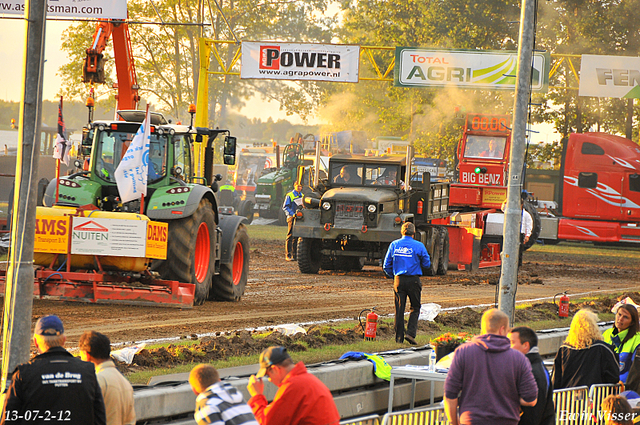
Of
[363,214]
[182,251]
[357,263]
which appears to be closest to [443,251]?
[357,263]

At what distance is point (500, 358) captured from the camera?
19.1 ft

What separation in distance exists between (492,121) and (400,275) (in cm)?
1808

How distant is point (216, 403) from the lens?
4.73 m

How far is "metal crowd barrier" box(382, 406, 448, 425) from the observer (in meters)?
6.02

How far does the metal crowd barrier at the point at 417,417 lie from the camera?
6023 mm

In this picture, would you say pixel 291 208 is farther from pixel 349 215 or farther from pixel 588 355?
pixel 588 355

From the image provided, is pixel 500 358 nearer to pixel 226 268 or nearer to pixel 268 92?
pixel 226 268

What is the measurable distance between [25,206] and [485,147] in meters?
23.1

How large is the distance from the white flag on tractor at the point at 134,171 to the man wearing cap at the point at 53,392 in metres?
7.51

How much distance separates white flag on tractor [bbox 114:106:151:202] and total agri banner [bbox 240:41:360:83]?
43.4 ft

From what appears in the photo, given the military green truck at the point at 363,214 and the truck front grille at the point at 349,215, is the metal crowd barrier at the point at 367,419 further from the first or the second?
the truck front grille at the point at 349,215

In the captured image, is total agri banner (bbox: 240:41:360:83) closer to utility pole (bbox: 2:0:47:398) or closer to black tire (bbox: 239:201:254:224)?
black tire (bbox: 239:201:254:224)

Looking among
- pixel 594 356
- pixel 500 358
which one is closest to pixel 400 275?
pixel 594 356

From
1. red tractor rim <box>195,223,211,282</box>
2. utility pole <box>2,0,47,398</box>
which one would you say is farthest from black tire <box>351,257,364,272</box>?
utility pole <box>2,0,47,398</box>
